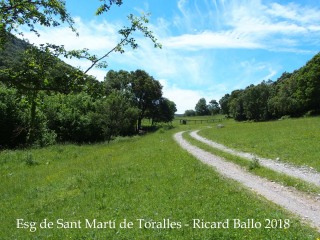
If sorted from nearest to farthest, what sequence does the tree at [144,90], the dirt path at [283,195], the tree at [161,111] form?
the dirt path at [283,195]
the tree at [144,90]
the tree at [161,111]

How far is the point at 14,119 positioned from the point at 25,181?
27554 mm

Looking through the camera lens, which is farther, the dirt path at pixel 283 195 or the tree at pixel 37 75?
the dirt path at pixel 283 195

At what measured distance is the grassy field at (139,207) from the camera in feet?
26.7

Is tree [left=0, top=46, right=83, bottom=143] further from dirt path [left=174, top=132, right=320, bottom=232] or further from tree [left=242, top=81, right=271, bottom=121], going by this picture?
tree [left=242, top=81, right=271, bottom=121]

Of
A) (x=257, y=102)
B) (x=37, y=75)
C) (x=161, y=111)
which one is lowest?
(x=37, y=75)

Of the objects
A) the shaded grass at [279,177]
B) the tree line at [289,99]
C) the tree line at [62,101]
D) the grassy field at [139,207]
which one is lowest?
the grassy field at [139,207]

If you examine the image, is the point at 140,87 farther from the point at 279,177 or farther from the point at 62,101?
the point at 62,101

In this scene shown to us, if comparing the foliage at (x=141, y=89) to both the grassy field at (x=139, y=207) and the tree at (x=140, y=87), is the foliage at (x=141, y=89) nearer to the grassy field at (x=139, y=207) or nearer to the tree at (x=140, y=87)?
the tree at (x=140, y=87)

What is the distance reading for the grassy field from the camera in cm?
812

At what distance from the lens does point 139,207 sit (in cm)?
1037

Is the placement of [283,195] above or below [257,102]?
below

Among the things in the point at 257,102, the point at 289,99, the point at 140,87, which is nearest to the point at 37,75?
the point at 140,87

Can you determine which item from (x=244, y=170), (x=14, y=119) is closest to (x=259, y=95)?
(x=14, y=119)

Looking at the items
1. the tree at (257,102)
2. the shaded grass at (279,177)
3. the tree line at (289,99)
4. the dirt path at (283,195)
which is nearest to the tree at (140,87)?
the tree line at (289,99)
